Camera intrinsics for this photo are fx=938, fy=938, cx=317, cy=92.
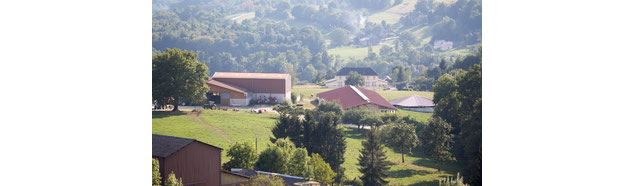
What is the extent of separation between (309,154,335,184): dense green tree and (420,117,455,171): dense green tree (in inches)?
39.3

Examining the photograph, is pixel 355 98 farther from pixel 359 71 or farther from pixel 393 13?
pixel 393 13

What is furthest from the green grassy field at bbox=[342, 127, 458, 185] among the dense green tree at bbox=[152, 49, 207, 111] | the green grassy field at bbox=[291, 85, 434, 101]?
the dense green tree at bbox=[152, 49, 207, 111]

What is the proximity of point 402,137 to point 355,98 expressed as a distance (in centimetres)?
66

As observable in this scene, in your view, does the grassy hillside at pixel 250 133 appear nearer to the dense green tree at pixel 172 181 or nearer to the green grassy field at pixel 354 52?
the dense green tree at pixel 172 181

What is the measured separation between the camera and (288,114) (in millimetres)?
9664

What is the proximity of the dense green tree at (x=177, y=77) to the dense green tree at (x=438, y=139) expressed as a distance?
93.7 inches

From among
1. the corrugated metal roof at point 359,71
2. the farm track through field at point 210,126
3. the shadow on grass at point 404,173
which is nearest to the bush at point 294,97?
the corrugated metal roof at point 359,71

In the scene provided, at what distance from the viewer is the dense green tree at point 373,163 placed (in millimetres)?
9328

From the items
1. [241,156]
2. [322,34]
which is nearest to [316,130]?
[241,156]

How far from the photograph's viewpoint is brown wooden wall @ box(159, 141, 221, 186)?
9.07 meters
